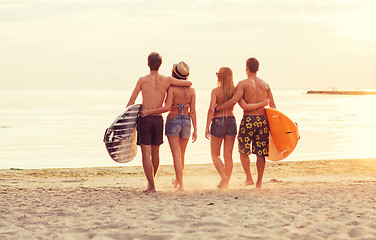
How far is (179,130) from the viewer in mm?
7336

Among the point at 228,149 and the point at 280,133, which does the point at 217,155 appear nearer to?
the point at 228,149

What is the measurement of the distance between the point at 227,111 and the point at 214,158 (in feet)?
2.40

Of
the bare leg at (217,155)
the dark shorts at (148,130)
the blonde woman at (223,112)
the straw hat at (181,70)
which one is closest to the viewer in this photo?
the dark shorts at (148,130)

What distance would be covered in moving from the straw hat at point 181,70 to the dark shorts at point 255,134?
1123mm

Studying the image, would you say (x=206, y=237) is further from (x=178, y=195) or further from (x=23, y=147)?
(x=23, y=147)

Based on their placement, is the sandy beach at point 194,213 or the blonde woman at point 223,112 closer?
the sandy beach at point 194,213

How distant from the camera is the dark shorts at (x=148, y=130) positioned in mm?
7230

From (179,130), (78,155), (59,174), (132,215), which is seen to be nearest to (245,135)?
(179,130)

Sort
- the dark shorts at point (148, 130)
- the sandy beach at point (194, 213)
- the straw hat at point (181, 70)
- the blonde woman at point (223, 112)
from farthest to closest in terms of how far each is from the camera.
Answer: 1. the blonde woman at point (223, 112)
2. the straw hat at point (181, 70)
3. the dark shorts at point (148, 130)
4. the sandy beach at point (194, 213)

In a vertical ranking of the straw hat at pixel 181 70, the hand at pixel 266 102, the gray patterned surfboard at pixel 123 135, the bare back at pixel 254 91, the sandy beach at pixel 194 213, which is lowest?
the sandy beach at pixel 194 213

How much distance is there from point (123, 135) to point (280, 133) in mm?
2347

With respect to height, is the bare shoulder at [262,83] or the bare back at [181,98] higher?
the bare shoulder at [262,83]

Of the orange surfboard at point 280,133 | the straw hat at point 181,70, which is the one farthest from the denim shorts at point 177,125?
the orange surfboard at point 280,133

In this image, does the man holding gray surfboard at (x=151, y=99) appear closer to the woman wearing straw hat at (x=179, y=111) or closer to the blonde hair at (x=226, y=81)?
the woman wearing straw hat at (x=179, y=111)
